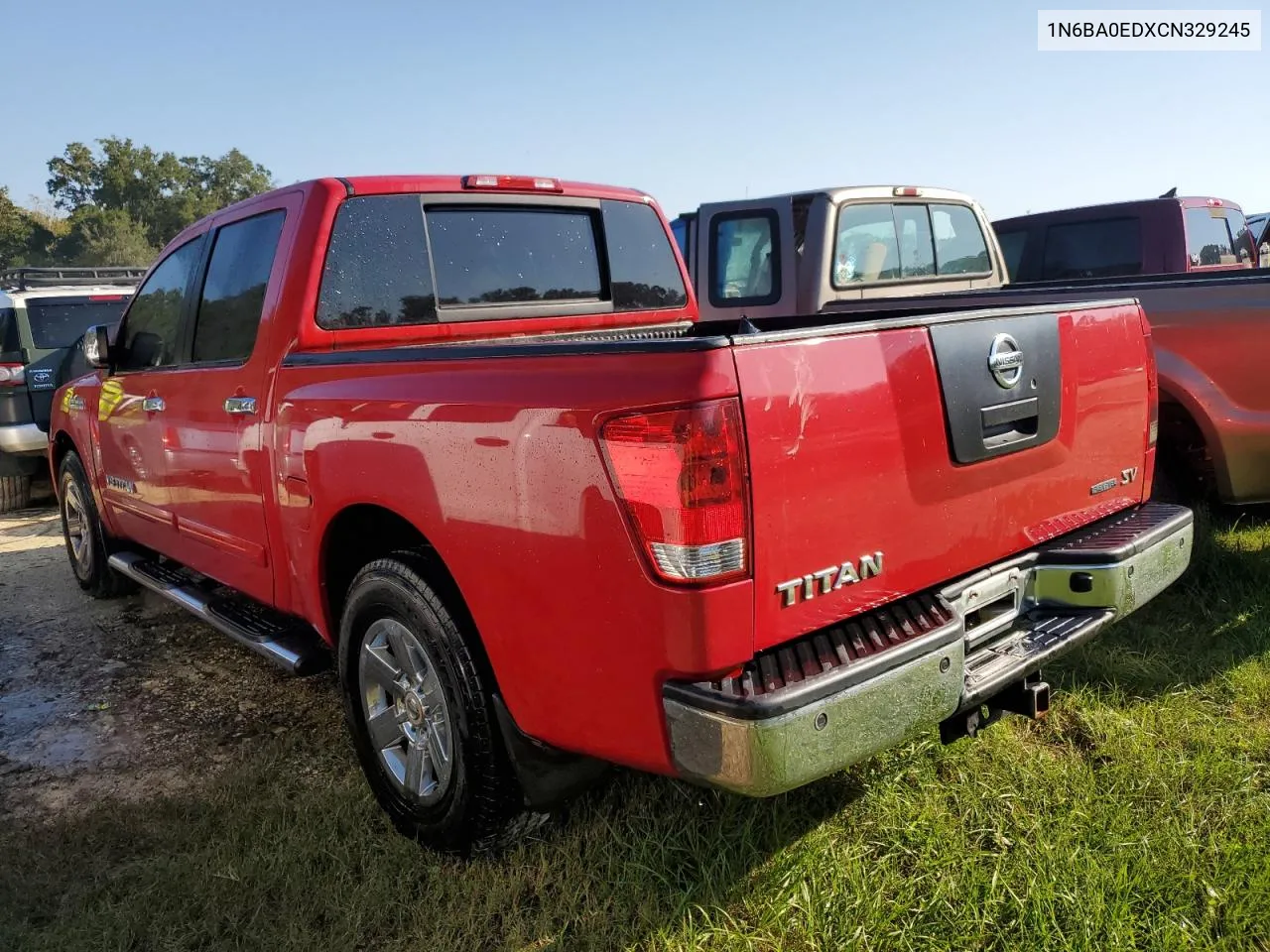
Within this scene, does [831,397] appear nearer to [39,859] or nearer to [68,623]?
[39,859]

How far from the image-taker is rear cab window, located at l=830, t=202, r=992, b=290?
6.50 metres

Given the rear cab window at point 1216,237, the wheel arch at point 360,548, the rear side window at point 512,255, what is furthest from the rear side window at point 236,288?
the rear cab window at point 1216,237

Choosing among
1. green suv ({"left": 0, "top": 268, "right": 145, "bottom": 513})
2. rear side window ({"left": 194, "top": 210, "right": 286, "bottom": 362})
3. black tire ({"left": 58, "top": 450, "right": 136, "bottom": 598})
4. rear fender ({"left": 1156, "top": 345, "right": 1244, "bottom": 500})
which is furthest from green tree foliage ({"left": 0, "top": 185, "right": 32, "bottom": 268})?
rear fender ({"left": 1156, "top": 345, "right": 1244, "bottom": 500})

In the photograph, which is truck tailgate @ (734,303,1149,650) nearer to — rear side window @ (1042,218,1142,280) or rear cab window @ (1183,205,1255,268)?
rear side window @ (1042,218,1142,280)

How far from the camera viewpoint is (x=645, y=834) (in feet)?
8.73

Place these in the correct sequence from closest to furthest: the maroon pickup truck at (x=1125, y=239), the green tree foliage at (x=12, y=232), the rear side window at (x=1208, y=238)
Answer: the maroon pickup truck at (x=1125, y=239) < the rear side window at (x=1208, y=238) < the green tree foliage at (x=12, y=232)

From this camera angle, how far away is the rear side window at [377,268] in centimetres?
321

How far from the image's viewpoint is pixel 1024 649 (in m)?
2.47

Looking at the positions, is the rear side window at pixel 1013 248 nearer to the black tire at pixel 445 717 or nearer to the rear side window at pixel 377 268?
the rear side window at pixel 377 268

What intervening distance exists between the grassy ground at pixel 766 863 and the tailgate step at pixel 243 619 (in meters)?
0.42

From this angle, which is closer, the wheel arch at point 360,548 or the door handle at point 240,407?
the wheel arch at point 360,548

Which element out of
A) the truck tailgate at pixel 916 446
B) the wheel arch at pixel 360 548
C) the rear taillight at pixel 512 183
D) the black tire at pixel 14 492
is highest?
the rear taillight at pixel 512 183

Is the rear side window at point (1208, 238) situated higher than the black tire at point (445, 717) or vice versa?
the rear side window at point (1208, 238)

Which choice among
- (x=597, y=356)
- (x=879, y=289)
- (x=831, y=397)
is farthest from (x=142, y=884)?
(x=879, y=289)
